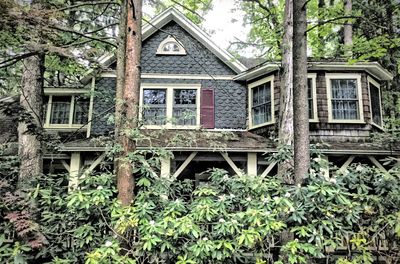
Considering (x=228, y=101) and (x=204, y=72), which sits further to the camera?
(x=204, y=72)

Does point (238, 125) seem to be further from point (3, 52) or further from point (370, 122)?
point (3, 52)

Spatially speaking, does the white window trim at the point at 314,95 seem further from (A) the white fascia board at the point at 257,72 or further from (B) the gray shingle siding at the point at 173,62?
(B) the gray shingle siding at the point at 173,62

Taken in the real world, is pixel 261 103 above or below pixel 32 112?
above

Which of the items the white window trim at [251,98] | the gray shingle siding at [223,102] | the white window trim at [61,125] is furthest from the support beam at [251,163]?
the white window trim at [61,125]

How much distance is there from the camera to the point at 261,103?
12.0 meters

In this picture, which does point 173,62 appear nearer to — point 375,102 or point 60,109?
point 60,109

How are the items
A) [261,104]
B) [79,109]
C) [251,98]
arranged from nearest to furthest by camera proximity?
1. [261,104]
2. [251,98]
3. [79,109]

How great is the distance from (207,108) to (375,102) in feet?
20.3

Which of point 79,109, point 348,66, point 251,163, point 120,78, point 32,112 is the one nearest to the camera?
point 120,78

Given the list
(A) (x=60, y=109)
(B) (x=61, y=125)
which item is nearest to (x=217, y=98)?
(B) (x=61, y=125)

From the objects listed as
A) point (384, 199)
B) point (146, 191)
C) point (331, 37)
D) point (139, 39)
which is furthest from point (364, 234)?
point (331, 37)

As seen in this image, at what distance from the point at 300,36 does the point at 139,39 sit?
267 centimetres

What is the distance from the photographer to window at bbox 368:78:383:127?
11.8m

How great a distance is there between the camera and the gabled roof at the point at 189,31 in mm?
12219
